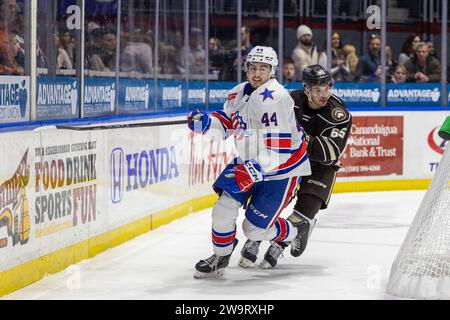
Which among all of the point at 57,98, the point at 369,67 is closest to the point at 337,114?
→ the point at 57,98

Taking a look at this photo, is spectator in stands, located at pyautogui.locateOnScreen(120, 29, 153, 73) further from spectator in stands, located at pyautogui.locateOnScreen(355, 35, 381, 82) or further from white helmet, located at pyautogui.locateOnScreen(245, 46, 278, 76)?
spectator in stands, located at pyautogui.locateOnScreen(355, 35, 381, 82)

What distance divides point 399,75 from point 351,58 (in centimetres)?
54

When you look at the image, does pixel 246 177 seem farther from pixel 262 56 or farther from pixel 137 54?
pixel 137 54

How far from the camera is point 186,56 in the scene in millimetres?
9648

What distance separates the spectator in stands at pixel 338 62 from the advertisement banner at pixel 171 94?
2005 mm

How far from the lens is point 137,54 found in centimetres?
812

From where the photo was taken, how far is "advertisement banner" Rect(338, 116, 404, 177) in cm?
1053

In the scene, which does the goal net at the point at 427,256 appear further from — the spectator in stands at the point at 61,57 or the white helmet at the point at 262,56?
the spectator in stands at the point at 61,57

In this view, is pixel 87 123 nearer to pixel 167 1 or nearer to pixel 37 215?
pixel 37 215

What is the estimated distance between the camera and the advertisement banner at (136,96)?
24.9 feet

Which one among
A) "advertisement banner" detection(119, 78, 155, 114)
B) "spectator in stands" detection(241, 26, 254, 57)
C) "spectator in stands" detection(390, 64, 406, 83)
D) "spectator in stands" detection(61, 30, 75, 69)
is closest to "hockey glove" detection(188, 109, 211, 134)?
"spectator in stands" detection(61, 30, 75, 69)

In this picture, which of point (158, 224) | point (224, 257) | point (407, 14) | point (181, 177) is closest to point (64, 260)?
point (224, 257)

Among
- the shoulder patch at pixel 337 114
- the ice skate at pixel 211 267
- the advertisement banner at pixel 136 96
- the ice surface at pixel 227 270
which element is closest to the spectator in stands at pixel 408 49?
the ice surface at pixel 227 270
